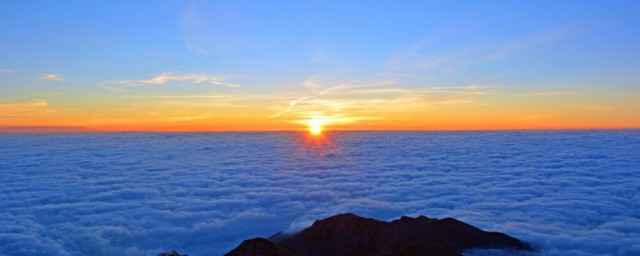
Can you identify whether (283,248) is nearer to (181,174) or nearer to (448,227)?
(448,227)

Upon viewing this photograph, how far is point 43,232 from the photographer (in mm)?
9422

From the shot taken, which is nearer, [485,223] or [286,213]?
[485,223]

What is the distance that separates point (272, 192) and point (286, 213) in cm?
316

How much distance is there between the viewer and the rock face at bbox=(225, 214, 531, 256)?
248 inches

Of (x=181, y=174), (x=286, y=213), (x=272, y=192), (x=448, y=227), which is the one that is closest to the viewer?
(x=448, y=227)

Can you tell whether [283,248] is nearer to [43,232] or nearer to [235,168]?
[43,232]

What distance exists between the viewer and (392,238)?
7.03 metres

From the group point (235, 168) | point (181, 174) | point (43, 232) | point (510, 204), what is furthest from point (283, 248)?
point (235, 168)

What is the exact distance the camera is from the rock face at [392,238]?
631 centimetres

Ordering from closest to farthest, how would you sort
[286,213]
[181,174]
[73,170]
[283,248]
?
[283,248]
[286,213]
[181,174]
[73,170]

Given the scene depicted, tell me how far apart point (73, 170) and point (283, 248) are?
2018 centimetres

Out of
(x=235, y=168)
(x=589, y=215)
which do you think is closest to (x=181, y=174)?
(x=235, y=168)

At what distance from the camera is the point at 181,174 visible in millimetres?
19922

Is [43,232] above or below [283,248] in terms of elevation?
below
